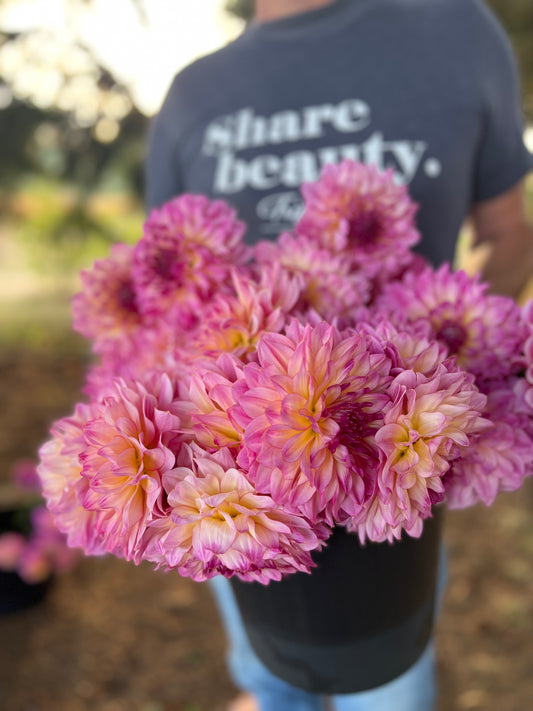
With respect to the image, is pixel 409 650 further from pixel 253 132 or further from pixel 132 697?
pixel 132 697

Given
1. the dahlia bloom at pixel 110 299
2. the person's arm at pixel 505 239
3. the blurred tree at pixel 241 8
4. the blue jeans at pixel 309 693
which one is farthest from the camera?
the blurred tree at pixel 241 8

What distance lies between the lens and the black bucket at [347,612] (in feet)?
1.71

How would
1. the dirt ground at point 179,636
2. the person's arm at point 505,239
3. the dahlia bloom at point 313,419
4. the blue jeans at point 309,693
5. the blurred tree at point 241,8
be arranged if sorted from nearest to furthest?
the dahlia bloom at point 313,419
the blue jeans at point 309,693
the person's arm at point 505,239
the dirt ground at point 179,636
the blurred tree at point 241,8

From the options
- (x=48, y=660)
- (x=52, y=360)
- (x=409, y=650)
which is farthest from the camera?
(x=52, y=360)

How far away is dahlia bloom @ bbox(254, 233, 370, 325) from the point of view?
53cm

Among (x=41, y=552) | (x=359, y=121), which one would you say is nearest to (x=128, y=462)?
(x=359, y=121)

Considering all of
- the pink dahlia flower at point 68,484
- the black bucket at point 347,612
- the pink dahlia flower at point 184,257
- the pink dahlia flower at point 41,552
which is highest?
the pink dahlia flower at point 184,257

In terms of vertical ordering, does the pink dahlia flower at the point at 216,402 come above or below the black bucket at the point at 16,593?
above

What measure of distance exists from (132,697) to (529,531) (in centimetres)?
145

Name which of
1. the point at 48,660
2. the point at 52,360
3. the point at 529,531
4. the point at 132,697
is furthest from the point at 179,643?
the point at 52,360

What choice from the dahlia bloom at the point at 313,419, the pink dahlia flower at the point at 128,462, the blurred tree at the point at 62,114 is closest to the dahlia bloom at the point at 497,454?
the dahlia bloom at the point at 313,419

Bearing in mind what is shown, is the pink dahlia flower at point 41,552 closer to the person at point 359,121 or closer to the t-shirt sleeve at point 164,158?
the person at point 359,121

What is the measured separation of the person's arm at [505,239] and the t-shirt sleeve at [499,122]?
44 millimetres

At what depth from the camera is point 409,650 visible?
61cm
